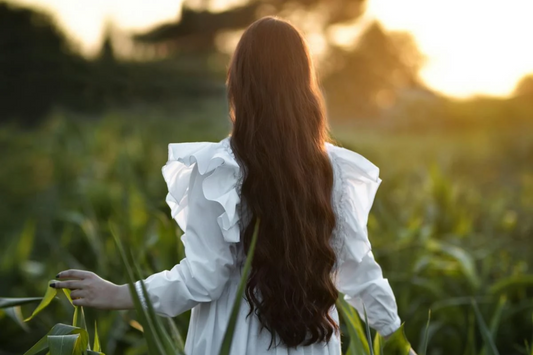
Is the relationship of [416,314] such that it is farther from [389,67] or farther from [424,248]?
[389,67]

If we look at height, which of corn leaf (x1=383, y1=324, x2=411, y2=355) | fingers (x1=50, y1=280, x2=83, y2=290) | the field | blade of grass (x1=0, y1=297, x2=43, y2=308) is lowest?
the field

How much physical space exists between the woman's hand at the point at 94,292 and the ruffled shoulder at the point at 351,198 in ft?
1.60

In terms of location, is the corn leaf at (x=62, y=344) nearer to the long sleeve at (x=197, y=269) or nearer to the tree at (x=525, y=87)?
the long sleeve at (x=197, y=269)

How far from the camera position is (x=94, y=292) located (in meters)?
1.19

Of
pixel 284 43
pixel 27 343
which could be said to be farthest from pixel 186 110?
pixel 284 43

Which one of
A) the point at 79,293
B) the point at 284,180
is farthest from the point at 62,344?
the point at 284,180

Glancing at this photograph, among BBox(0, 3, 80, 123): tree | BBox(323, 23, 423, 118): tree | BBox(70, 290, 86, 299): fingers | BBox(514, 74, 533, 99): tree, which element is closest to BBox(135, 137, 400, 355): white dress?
BBox(70, 290, 86, 299): fingers

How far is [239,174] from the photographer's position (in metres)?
1.31

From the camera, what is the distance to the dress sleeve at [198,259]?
122cm

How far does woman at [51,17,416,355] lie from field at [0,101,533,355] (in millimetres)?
181

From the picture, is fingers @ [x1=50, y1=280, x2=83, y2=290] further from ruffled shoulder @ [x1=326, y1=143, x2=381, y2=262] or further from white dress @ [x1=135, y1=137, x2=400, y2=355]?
ruffled shoulder @ [x1=326, y1=143, x2=381, y2=262]

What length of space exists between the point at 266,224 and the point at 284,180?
0.33 ft

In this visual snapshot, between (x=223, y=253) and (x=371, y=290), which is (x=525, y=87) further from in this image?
(x=223, y=253)

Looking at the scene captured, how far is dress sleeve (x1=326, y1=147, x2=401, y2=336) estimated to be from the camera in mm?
1404
